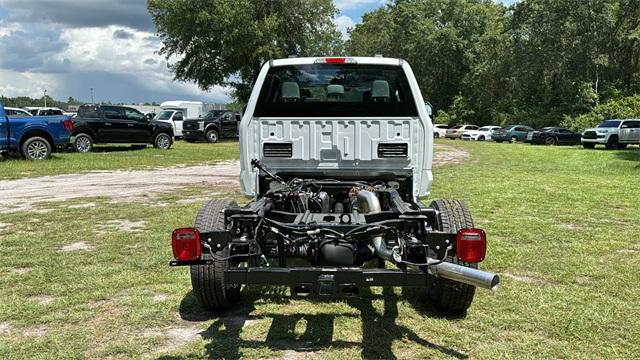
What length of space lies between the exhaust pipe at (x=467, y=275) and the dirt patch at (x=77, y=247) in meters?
4.42

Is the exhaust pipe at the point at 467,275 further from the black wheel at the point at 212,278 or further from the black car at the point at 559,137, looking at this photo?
the black car at the point at 559,137

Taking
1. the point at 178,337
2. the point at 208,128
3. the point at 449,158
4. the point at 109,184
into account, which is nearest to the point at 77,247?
the point at 178,337

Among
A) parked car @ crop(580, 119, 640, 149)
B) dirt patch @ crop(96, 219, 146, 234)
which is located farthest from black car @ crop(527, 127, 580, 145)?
dirt patch @ crop(96, 219, 146, 234)

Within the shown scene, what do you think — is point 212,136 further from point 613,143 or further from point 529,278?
point 529,278

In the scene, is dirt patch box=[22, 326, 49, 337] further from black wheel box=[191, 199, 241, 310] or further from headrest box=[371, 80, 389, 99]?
headrest box=[371, 80, 389, 99]

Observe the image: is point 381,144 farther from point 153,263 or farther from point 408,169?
point 153,263

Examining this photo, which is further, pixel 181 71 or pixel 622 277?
pixel 181 71

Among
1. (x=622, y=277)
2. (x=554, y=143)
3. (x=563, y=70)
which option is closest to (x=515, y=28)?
(x=563, y=70)

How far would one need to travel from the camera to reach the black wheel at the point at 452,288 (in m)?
4.16

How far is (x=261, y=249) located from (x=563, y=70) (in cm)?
4892

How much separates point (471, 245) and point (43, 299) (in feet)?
11.3

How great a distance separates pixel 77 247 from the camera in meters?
6.56

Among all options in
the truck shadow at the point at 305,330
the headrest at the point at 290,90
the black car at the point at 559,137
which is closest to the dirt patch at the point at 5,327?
the truck shadow at the point at 305,330

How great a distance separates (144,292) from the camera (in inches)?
193
